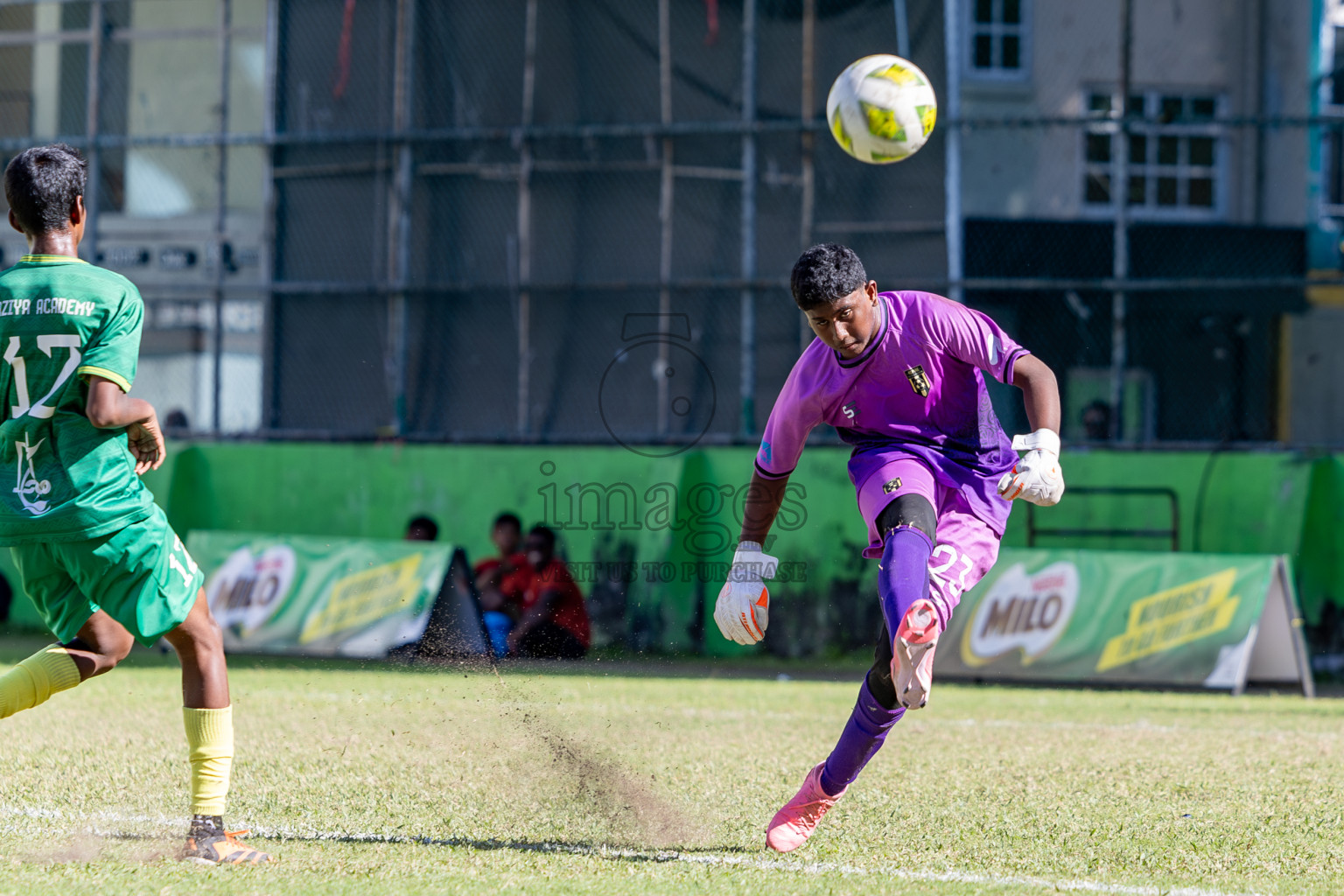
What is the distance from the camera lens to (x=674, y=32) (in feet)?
47.6

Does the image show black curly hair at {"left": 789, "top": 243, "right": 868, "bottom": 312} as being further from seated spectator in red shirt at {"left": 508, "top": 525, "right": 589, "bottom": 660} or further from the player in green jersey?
seated spectator in red shirt at {"left": 508, "top": 525, "right": 589, "bottom": 660}

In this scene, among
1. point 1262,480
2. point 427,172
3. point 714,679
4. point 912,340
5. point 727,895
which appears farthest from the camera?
point 427,172

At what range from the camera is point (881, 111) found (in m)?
6.51

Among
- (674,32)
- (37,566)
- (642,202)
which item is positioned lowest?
(37,566)

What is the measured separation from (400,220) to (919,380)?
383 inches

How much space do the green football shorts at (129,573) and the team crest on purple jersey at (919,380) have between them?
2457mm

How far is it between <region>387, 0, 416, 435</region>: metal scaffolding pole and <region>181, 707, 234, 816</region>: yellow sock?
358 inches

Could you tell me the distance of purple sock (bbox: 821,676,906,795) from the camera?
188 inches

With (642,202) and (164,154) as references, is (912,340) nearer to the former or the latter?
(642,202)

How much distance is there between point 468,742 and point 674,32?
9.29 meters

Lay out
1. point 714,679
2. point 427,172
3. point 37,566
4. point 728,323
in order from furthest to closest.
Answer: point 427,172 < point 728,323 < point 714,679 < point 37,566

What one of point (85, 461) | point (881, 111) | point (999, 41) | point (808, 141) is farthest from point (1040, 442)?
point (999, 41)

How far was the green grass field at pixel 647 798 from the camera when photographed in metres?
4.24

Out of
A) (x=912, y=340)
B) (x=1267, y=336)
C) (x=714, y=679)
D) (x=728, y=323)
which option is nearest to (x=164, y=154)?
(x=728, y=323)
